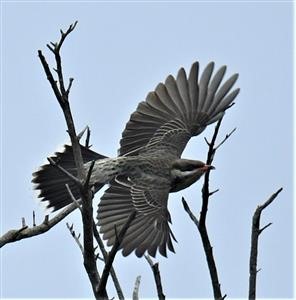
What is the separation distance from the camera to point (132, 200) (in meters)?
8.24

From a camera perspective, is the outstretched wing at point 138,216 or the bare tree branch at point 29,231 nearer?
the bare tree branch at point 29,231

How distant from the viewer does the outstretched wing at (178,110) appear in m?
8.74

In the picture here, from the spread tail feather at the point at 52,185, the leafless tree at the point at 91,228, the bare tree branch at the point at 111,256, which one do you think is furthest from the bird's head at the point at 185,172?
the bare tree branch at the point at 111,256

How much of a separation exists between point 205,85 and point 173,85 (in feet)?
1.15

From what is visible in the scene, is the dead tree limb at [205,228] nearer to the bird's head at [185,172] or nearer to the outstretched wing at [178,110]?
the bird's head at [185,172]

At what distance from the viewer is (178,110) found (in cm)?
912

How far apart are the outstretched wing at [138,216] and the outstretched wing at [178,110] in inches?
21.5

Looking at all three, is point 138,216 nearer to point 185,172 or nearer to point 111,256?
point 185,172

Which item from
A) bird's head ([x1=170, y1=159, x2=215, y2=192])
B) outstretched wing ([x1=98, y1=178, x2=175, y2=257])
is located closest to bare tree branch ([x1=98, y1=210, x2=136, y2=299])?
outstretched wing ([x1=98, y1=178, x2=175, y2=257])

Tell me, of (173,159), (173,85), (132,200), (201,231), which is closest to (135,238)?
(132,200)

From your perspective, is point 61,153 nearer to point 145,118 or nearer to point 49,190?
point 49,190

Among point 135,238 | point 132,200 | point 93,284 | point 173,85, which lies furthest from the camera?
point 173,85

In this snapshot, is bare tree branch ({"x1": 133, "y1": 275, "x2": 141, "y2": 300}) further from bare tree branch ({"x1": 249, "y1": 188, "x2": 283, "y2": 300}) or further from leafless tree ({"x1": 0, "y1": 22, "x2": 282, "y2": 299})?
bare tree branch ({"x1": 249, "y1": 188, "x2": 283, "y2": 300})

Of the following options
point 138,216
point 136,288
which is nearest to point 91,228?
point 136,288
